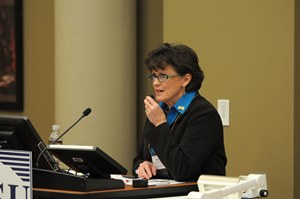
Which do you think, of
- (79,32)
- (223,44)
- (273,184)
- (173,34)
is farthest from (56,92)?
(273,184)

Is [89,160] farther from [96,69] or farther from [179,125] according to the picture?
[96,69]

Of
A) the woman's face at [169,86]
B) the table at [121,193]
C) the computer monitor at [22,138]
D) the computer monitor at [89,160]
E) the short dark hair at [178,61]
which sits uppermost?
the short dark hair at [178,61]

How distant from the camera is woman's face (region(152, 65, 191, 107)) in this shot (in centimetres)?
355

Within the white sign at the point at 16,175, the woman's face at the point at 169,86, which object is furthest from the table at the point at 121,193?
the woman's face at the point at 169,86

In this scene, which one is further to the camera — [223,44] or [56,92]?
[56,92]

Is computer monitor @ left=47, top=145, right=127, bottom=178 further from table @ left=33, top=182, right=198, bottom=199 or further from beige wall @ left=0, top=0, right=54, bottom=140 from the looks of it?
beige wall @ left=0, top=0, right=54, bottom=140

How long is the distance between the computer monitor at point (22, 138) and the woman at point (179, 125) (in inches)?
22.8

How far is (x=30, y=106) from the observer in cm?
591

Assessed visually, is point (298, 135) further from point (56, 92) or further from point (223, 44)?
point (56, 92)

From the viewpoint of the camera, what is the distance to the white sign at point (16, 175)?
2.83 meters

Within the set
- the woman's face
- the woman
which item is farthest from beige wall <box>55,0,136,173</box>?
the woman's face

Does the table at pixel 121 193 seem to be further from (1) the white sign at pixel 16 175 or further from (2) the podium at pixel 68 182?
(1) the white sign at pixel 16 175

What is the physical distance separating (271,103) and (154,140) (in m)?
1.05

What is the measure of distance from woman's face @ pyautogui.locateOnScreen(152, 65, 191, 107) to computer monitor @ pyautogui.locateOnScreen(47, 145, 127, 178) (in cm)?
58
